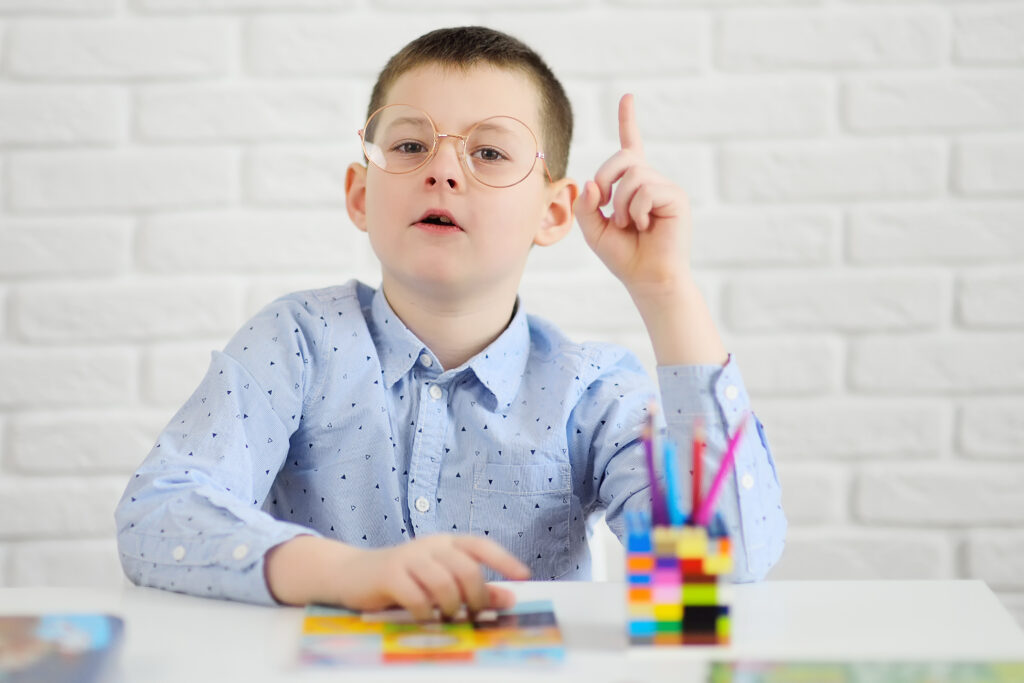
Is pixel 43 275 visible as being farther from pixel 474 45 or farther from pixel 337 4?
pixel 474 45

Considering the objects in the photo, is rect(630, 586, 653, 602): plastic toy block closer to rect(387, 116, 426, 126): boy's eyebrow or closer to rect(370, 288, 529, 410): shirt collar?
rect(370, 288, 529, 410): shirt collar

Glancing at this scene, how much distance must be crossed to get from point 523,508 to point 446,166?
360 millimetres

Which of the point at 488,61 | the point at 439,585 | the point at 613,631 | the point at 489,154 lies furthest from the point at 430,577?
the point at 488,61

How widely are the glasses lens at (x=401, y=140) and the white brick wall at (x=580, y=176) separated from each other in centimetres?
47

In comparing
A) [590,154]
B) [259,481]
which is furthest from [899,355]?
[259,481]

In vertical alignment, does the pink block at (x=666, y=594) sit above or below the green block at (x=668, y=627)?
above

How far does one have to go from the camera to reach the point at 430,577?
2.41 ft

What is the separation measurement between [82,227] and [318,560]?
1.05 m

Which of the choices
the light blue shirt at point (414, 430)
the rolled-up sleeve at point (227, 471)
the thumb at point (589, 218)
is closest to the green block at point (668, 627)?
the rolled-up sleeve at point (227, 471)

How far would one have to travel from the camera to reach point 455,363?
1251 mm

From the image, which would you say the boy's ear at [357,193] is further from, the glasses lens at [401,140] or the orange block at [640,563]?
the orange block at [640,563]

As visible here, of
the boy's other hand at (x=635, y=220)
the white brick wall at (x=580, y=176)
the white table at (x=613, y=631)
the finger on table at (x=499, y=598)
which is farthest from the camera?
the white brick wall at (x=580, y=176)

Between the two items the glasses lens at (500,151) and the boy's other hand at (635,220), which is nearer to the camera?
the boy's other hand at (635,220)

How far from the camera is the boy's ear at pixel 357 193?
1315 millimetres
